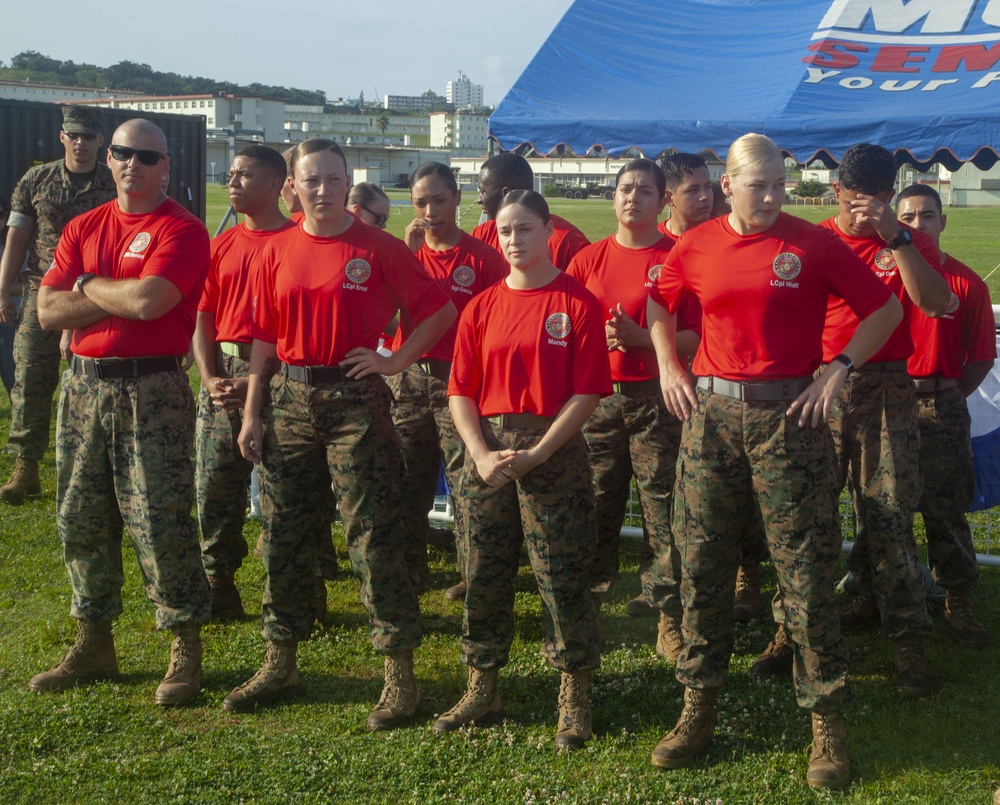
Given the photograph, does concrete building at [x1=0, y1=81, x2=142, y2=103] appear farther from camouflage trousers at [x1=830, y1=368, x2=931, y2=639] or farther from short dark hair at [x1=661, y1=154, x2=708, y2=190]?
camouflage trousers at [x1=830, y1=368, x2=931, y2=639]

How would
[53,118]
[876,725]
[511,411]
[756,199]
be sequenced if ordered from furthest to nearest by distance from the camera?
[53,118] < [876,725] < [511,411] < [756,199]

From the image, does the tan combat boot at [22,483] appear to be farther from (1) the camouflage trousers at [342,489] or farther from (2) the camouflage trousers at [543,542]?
(2) the camouflage trousers at [543,542]

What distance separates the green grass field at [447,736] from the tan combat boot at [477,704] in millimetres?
69

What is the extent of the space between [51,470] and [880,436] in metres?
6.64

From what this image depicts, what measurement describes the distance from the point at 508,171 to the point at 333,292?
2.18 metres

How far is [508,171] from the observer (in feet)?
20.3

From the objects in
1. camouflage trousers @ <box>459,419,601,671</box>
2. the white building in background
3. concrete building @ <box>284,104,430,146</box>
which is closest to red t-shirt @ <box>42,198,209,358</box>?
camouflage trousers @ <box>459,419,601,671</box>

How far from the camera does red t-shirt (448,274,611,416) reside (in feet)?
13.8

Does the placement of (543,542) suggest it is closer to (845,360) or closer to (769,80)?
(845,360)

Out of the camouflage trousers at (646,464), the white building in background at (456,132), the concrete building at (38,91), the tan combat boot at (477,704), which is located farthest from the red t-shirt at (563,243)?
the white building in background at (456,132)

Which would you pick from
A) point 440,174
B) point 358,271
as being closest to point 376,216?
point 440,174

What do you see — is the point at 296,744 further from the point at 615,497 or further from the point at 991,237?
the point at 991,237

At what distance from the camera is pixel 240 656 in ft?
17.2

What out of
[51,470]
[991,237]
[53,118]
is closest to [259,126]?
[991,237]
